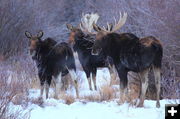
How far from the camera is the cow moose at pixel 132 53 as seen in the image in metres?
9.09

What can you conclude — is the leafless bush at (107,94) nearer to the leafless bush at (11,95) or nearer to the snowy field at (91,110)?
the snowy field at (91,110)

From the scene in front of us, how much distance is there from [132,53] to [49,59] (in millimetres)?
2692

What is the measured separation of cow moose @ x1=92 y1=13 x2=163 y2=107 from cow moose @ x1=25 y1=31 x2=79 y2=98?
1400mm

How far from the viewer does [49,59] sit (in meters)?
11.2

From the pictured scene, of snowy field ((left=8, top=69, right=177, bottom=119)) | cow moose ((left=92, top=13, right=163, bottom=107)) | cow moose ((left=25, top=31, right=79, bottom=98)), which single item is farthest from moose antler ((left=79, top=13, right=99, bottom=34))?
snowy field ((left=8, top=69, right=177, bottom=119))

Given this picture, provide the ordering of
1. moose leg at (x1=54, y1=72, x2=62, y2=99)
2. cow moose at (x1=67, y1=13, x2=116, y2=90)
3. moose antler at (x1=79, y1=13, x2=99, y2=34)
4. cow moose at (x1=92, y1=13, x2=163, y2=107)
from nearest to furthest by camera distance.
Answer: cow moose at (x1=92, y1=13, x2=163, y2=107), moose leg at (x1=54, y1=72, x2=62, y2=99), cow moose at (x1=67, y1=13, x2=116, y2=90), moose antler at (x1=79, y1=13, x2=99, y2=34)

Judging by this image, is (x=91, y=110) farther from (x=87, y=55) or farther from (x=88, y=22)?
(x=88, y=22)

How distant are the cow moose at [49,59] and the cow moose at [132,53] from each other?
4.59ft

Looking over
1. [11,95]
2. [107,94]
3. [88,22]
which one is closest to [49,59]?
[107,94]

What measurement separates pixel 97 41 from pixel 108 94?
1.25 meters

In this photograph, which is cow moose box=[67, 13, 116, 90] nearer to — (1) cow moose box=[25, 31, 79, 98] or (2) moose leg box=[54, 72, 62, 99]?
(1) cow moose box=[25, 31, 79, 98]

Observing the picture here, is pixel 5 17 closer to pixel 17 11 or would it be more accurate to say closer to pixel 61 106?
pixel 17 11

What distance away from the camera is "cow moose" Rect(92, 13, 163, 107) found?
9.09m

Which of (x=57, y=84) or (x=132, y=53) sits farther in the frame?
(x=57, y=84)
